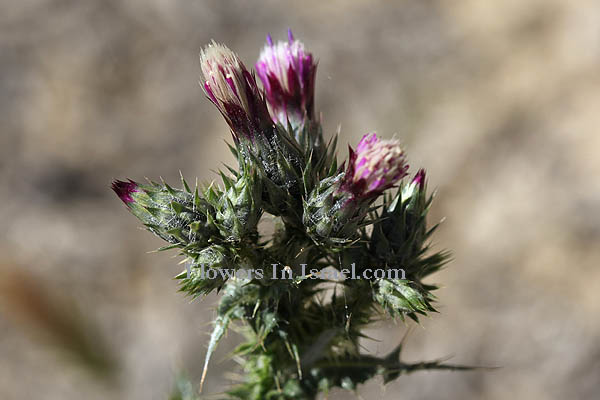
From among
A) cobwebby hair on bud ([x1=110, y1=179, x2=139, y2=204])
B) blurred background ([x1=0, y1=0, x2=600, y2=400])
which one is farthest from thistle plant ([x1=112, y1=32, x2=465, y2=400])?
blurred background ([x1=0, y1=0, x2=600, y2=400])

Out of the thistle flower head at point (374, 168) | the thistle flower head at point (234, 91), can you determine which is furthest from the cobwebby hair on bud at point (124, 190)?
the thistle flower head at point (374, 168)

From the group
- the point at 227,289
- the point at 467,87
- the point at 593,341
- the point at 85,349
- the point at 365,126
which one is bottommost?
the point at 227,289

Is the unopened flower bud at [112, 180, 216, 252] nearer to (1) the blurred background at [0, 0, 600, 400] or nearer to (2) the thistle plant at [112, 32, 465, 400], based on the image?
(2) the thistle plant at [112, 32, 465, 400]

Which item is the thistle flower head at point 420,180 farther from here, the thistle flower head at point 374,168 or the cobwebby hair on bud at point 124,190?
the cobwebby hair on bud at point 124,190

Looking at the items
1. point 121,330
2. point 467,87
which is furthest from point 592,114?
point 121,330

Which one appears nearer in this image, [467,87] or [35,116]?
[467,87]

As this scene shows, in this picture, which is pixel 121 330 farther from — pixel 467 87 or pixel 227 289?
pixel 467 87

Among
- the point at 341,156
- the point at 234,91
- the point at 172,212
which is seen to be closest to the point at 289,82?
the point at 234,91

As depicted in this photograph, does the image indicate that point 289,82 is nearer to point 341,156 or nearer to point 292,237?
point 292,237
